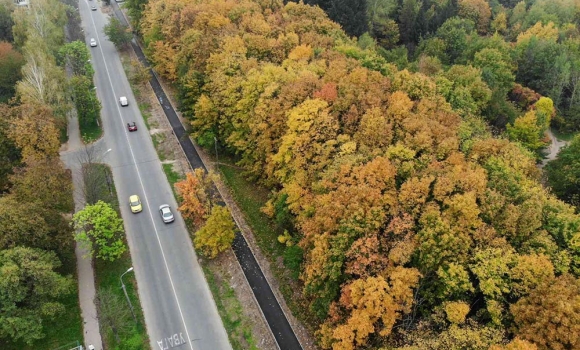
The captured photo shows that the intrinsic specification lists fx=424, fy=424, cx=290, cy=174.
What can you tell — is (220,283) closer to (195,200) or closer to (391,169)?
(195,200)

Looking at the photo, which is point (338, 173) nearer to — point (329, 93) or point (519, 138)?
point (329, 93)

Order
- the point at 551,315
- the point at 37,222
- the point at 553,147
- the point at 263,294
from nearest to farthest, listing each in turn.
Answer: the point at 551,315, the point at 37,222, the point at 263,294, the point at 553,147

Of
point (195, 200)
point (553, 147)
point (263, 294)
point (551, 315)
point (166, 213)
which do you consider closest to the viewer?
point (551, 315)

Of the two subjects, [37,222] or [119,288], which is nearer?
[37,222]

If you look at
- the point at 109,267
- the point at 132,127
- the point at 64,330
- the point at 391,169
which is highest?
the point at 391,169

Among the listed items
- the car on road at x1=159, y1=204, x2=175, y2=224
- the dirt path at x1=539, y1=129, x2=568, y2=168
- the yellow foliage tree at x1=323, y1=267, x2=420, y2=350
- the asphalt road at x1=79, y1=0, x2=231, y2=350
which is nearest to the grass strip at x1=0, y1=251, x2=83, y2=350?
the asphalt road at x1=79, y1=0, x2=231, y2=350

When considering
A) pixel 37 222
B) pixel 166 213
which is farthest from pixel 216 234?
pixel 37 222

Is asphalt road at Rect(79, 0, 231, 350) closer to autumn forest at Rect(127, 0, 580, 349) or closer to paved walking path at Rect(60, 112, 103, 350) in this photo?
paved walking path at Rect(60, 112, 103, 350)

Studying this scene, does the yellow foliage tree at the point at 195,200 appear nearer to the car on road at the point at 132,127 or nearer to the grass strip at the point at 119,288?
the grass strip at the point at 119,288
